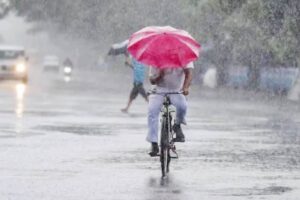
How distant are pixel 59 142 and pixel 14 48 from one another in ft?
118

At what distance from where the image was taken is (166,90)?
13.3m

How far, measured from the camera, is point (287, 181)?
12.1m

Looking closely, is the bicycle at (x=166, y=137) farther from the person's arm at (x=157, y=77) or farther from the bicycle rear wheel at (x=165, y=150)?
the person's arm at (x=157, y=77)

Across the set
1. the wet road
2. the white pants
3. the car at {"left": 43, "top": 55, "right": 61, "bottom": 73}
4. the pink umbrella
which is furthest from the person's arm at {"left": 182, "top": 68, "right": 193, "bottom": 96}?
the car at {"left": 43, "top": 55, "right": 61, "bottom": 73}

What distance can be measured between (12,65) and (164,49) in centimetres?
3869

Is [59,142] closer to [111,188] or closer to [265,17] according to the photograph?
[111,188]

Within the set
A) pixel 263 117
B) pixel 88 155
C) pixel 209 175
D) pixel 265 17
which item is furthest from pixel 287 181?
pixel 265 17

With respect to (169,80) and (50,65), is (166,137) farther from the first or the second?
(50,65)

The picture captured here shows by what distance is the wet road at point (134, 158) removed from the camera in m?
11.2

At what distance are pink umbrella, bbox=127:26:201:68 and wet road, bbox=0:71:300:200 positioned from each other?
1389 millimetres

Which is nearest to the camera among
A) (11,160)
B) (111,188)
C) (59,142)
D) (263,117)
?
(111,188)

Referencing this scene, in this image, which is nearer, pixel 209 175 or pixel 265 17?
pixel 209 175

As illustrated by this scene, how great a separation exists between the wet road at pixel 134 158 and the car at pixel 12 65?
2506 cm

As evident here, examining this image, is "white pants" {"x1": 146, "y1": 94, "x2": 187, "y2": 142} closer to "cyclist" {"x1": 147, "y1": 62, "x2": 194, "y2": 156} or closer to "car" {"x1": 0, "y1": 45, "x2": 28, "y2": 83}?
"cyclist" {"x1": 147, "y1": 62, "x2": 194, "y2": 156}
